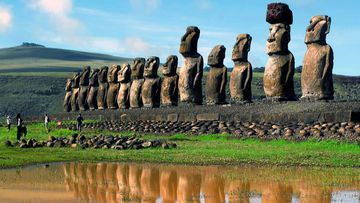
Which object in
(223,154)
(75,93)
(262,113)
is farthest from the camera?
(75,93)

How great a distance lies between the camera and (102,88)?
4097 centimetres

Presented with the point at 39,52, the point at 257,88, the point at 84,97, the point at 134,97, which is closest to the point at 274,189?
the point at 134,97

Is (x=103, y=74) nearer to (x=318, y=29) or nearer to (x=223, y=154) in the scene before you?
(x=318, y=29)

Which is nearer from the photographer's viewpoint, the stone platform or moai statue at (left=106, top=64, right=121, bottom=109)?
the stone platform

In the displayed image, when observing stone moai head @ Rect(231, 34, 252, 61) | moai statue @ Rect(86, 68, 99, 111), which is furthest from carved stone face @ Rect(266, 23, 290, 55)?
moai statue @ Rect(86, 68, 99, 111)

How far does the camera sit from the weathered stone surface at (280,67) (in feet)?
82.7

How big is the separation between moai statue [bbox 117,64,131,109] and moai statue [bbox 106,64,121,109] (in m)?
0.89

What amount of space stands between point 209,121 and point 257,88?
154 feet

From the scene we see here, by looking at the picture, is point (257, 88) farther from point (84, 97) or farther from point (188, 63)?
point (188, 63)

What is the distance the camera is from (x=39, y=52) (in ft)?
531

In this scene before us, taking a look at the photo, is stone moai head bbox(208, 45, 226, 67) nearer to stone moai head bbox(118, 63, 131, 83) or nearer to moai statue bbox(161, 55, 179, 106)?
moai statue bbox(161, 55, 179, 106)

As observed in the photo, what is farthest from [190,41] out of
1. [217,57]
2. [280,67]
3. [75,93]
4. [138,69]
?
[75,93]

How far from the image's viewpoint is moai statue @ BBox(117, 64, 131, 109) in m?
37.2

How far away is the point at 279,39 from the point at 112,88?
1609cm
